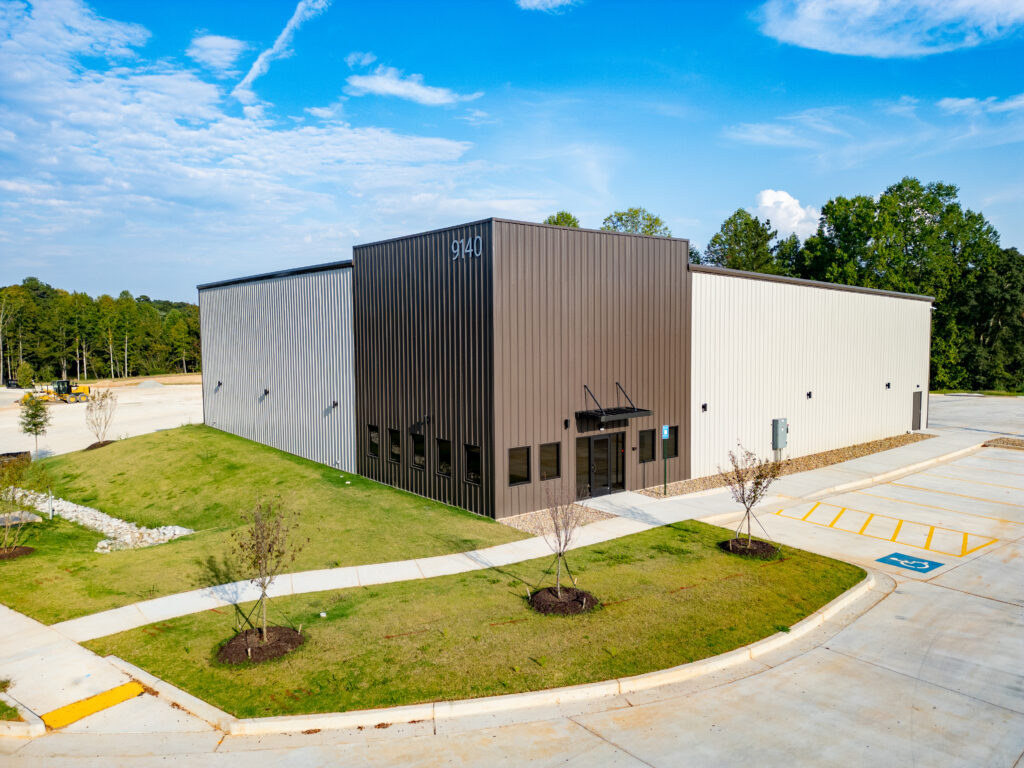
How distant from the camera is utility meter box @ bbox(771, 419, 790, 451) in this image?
2569 centimetres

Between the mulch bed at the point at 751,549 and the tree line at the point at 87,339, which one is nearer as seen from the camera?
the mulch bed at the point at 751,549

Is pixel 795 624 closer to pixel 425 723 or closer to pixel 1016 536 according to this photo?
pixel 425 723

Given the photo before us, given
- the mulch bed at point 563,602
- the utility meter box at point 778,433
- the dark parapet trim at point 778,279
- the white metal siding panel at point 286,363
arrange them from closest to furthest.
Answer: the mulch bed at point 563,602 → the dark parapet trim at point 778,279 → the white metal siding panel at point 286,363 → the utility meter box at point 778,433

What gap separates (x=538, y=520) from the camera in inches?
693

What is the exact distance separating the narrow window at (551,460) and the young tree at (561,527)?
1.91 ft

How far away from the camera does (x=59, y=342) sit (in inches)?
3526

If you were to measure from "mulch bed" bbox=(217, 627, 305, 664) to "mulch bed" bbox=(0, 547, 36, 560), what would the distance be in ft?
27.4

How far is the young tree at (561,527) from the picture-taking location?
11938 millimetres

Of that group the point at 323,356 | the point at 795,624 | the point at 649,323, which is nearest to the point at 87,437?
the point at 323,356

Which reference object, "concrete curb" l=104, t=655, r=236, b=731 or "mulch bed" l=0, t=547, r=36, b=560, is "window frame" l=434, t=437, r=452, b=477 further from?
"concrete curb" l=104, t=655, r=236, b=731

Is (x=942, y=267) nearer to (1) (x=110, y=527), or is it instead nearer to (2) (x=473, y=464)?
(2) (x=473, y=464)

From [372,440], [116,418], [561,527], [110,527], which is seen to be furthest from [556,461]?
[116,418]

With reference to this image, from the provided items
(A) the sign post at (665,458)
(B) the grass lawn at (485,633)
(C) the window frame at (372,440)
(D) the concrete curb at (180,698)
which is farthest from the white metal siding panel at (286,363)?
(D) the concrete curb at (180,698)

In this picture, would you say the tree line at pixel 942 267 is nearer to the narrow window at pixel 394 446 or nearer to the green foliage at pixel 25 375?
the narrow window at pixel 394 446
